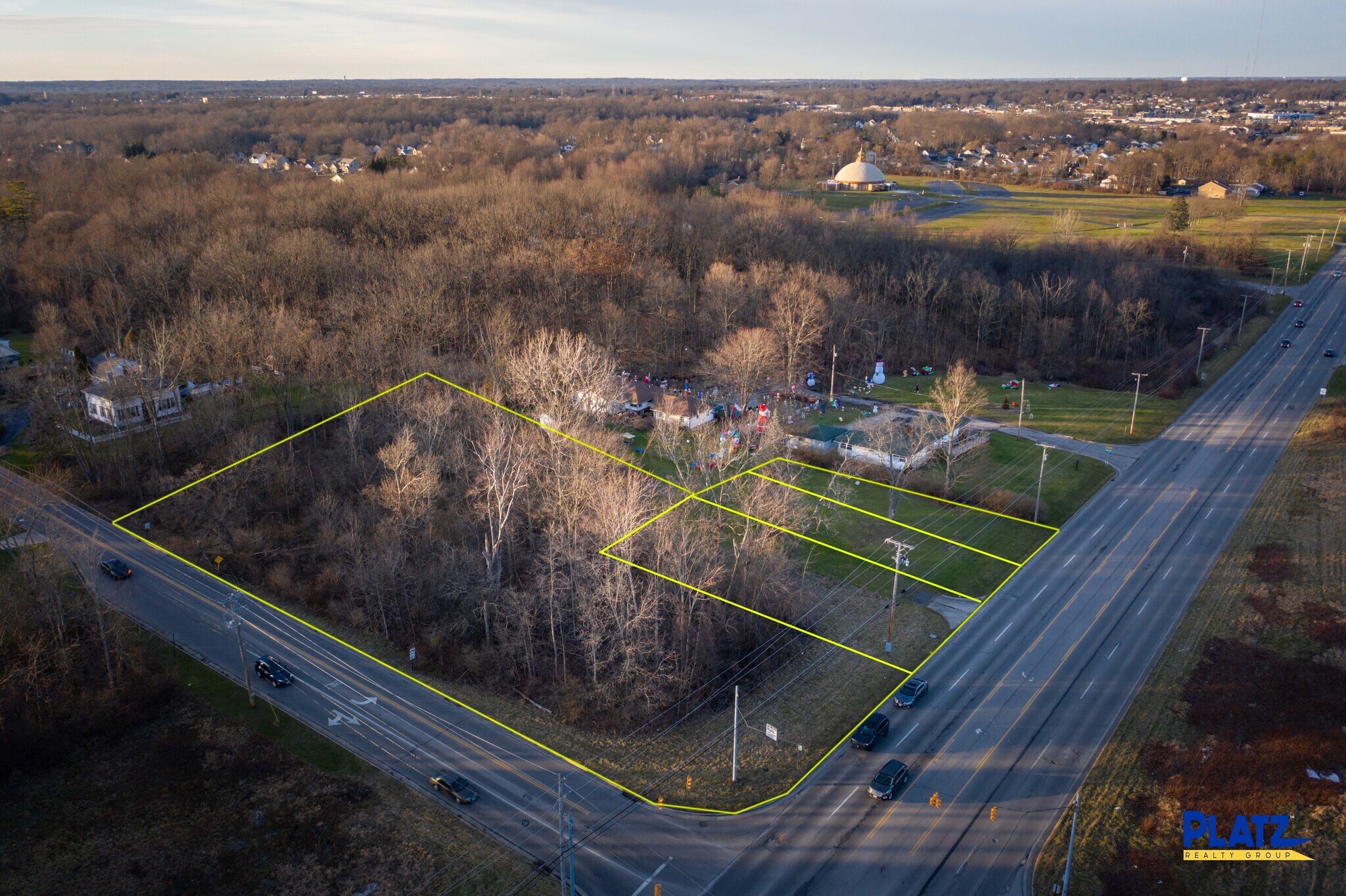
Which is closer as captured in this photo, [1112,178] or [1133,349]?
[1133,349]

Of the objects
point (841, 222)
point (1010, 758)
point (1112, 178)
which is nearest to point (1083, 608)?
point (1010, 758)

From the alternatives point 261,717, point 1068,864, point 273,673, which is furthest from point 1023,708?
point 273,673

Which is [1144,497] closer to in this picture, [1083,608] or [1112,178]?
[1083,608]

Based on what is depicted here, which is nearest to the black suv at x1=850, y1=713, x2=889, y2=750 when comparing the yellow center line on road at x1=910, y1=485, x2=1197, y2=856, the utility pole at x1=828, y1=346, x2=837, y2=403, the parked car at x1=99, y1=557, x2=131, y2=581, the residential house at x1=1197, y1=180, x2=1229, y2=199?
the yellow center line on road at x1=910, y1=485, x2=1197, y2=856

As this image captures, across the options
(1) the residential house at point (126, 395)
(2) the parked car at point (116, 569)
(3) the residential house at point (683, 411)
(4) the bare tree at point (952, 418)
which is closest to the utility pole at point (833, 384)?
(4) the bare tree at point (952, 418)

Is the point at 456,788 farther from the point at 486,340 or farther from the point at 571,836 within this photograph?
the point at 486,340

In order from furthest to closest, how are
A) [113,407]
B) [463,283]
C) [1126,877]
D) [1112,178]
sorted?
[1112,178] → [463,283] → [113,407] → [1126,877]
